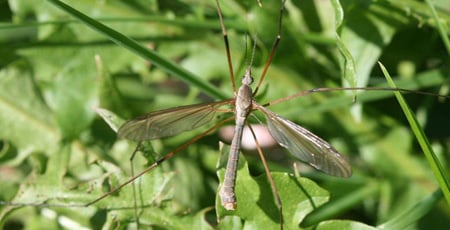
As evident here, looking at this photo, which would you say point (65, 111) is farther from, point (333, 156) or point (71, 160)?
point (333, 156)

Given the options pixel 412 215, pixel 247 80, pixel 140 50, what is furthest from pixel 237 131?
pixel 412 215

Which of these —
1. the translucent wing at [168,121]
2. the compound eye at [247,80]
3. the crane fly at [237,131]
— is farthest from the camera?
the compound eye at [247,80]

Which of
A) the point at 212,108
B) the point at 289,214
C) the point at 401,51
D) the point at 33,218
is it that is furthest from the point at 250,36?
the point at 33,218

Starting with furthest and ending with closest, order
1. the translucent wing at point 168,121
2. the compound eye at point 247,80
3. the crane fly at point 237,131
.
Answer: the compound eye at point 247,80, the translucent wing at point 168,121, the crane fly at point 237,131

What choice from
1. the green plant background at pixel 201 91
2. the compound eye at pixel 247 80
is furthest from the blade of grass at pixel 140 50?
the compound eye at pixel 247 80

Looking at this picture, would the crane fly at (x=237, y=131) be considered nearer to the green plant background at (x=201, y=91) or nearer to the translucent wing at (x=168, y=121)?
the translucent wing at (x=168, y=121)

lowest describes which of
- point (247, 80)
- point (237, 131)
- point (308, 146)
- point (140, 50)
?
point (308, 146)

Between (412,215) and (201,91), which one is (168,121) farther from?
(412,215)
